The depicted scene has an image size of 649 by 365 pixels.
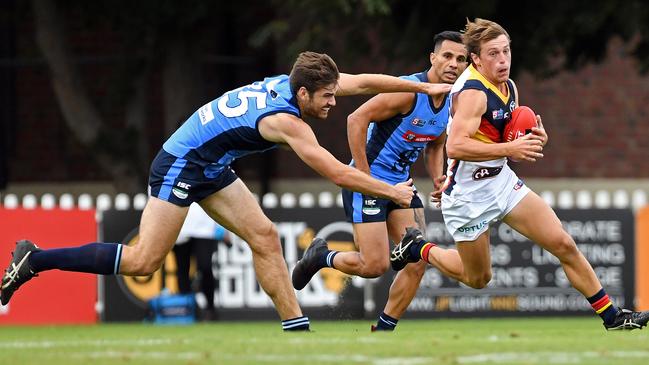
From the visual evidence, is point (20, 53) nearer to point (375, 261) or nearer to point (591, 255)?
point (591, 255)

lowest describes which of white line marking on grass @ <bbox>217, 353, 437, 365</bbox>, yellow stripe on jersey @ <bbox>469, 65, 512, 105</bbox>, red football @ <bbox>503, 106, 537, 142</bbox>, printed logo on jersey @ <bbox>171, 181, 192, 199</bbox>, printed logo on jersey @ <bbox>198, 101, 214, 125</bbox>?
white line marking on grass @ <bbox>217, 353, 437, 365</bbox>

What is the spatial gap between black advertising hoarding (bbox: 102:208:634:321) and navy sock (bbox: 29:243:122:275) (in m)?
6.58

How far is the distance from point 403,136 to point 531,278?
233 inches

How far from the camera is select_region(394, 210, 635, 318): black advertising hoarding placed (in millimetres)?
16391

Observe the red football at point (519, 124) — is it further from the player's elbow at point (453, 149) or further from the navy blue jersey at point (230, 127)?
the navy blue jersey at point (230, 127)

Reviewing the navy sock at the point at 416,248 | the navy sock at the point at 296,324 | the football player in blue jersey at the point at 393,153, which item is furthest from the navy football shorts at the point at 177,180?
the navy sock at the point at 416,248

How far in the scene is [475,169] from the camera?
9.80 meters

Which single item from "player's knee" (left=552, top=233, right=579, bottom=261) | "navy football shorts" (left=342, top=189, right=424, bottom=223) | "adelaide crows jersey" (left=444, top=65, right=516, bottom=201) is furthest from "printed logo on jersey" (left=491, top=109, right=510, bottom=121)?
"navy football shorts" (left=342, top=189, right=424, bottom=223)

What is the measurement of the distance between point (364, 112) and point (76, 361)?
378 cm

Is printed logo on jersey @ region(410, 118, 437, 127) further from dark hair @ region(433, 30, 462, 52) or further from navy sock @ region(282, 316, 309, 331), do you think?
navy sock @ region(282, 316, 309, 331)

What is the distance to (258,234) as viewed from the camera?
33.0 ft

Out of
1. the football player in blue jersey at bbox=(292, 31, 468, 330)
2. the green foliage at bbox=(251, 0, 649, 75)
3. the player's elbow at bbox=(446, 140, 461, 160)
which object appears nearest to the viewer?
the player's elbow at bbox=(446, 140, 461, 160)

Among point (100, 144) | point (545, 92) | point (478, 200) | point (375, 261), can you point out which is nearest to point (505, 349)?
point (478, 200)

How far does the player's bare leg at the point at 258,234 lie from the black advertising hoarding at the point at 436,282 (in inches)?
245
